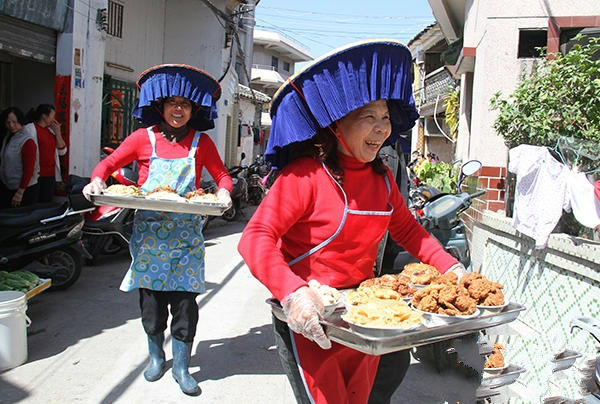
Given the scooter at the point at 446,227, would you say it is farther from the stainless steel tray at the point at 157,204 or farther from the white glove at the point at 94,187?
the white glove at the point at 94,187

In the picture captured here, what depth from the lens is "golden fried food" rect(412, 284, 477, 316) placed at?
5.82 feet

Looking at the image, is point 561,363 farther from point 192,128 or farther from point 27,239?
point 27,239

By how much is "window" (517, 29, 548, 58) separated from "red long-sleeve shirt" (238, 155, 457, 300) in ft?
12.1

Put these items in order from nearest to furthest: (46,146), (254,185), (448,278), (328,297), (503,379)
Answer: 1. (328,297)
2. (448,278)
3. (503,379)
4. (46,146)
5. (254,185)

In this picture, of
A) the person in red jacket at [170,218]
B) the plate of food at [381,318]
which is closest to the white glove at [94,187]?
the person in red jacket at [170,218]

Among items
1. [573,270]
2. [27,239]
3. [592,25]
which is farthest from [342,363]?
[592,25]

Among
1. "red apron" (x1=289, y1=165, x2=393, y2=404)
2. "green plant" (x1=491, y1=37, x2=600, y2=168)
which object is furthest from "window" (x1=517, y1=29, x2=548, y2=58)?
"red apron" (x1=289, y1=165, x2=393, y2=404)

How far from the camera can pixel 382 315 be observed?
163cm

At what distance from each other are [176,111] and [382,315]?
2.32m

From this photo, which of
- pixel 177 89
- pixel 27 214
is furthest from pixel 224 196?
pixel 27 214

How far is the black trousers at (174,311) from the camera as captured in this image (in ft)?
11.3

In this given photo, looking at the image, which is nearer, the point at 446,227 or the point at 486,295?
the point at 486,295

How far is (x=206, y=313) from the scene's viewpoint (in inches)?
202

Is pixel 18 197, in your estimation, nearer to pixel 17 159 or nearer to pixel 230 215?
pixel 17 159
